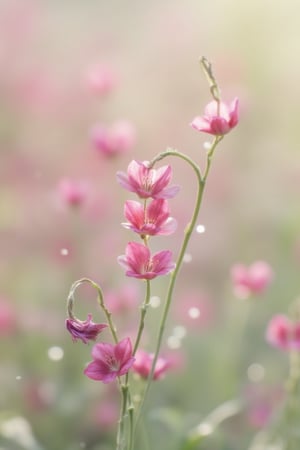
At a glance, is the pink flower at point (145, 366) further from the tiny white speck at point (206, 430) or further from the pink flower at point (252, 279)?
the pink flower at point (252, 279)

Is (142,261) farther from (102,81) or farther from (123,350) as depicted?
(102,81)

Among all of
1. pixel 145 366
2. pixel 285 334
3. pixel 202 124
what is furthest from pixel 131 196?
pixel 202 124

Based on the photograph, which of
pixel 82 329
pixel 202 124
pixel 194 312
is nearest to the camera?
pixel 82 329

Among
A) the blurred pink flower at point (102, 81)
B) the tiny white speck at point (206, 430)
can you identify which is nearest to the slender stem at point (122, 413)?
the tiny white speck at point (206, 430)

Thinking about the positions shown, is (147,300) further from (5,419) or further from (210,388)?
(210,388)

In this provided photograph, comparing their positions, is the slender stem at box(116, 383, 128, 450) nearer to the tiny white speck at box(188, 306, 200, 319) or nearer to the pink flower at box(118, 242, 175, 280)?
the pink flower at box(118, 242, 175, 280)

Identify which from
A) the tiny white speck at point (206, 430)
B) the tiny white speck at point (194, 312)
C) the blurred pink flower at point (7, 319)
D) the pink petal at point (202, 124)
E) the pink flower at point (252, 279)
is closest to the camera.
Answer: the pink petal at point (202, 124)

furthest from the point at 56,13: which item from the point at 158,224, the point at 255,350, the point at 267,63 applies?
the point at 158,224
